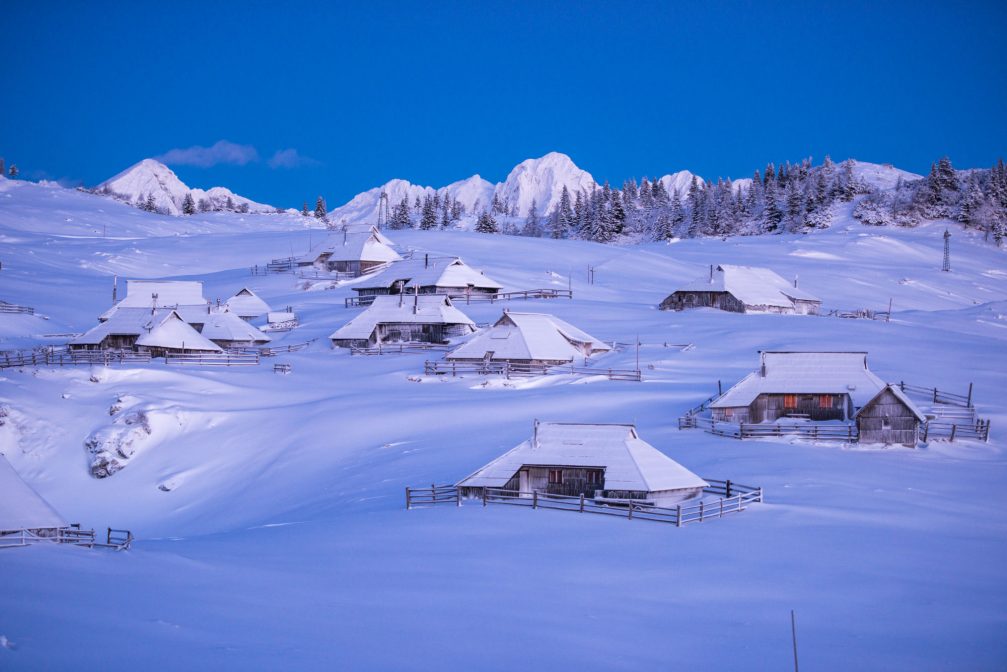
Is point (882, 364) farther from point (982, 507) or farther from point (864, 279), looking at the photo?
point (864, 279)

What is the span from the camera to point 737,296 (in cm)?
6756

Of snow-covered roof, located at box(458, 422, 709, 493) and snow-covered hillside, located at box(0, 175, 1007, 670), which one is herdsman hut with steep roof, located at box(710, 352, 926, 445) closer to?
snow-covered hillside, located at box(0, 175, 1007, 670)

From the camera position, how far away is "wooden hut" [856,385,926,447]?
35.8 meters

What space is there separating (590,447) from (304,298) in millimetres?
50784

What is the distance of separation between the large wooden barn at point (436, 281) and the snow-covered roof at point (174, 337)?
19445 millimetres

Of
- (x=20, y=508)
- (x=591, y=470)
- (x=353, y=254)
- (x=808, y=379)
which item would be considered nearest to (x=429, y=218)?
(x=353, y=254)

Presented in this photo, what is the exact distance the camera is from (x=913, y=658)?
1518 cm

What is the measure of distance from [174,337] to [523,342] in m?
21.2

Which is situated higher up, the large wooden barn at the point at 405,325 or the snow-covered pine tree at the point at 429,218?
the snow-covered pine tree at the point at 429,218

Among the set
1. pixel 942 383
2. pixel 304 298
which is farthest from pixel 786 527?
pixel 304 298

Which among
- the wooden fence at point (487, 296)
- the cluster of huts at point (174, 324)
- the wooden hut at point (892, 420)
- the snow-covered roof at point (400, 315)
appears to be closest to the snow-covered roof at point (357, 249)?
the wooden fence at point (487, 296)

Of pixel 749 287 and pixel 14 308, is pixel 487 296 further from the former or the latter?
pixel 14 308

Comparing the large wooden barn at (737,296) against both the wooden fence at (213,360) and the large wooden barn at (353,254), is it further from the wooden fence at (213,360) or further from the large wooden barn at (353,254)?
the wooden fence at (213,360)

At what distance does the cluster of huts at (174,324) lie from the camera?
53031mm
